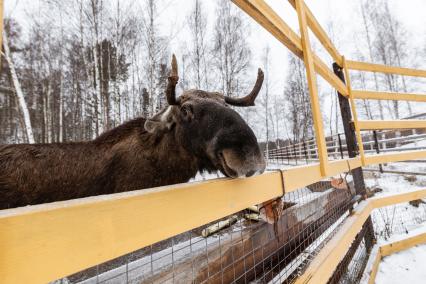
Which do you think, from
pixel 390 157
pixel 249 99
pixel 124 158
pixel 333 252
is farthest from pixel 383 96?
pixel 124 158

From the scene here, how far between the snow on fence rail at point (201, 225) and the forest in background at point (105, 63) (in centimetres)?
1002

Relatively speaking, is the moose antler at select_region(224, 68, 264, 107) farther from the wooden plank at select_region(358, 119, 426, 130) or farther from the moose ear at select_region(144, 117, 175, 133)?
the wooden plank at select_region(358, 119, 426, 130)

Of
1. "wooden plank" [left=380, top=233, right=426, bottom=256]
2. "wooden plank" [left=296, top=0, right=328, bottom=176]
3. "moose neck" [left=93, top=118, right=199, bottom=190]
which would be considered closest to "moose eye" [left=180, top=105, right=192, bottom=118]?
"moose neck" [left=93, top=118, right=199, bottom=190]

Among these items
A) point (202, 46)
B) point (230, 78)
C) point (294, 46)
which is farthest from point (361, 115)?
point (294, 46)

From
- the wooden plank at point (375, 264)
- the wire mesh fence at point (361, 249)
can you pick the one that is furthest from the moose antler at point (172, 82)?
the wooden plank at point (375, 264)

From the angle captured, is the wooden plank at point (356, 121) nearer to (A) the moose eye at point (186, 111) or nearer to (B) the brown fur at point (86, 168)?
(B) the brown fur at point (86, 168)

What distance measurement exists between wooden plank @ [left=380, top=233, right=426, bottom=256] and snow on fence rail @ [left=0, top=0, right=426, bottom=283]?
1.01 metres

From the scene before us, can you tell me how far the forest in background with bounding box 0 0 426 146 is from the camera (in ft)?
37.6

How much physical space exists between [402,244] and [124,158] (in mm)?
4443

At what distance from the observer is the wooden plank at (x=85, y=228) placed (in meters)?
0.46

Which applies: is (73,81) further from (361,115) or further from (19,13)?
(361,115)

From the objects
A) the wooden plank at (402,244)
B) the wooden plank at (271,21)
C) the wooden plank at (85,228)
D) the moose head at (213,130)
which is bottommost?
the wooden plank at (402,244)

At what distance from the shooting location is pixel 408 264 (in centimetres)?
346

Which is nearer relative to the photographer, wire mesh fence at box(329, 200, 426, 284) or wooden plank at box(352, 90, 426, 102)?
wire mesh fence at box(329, 200, 426, 284)
